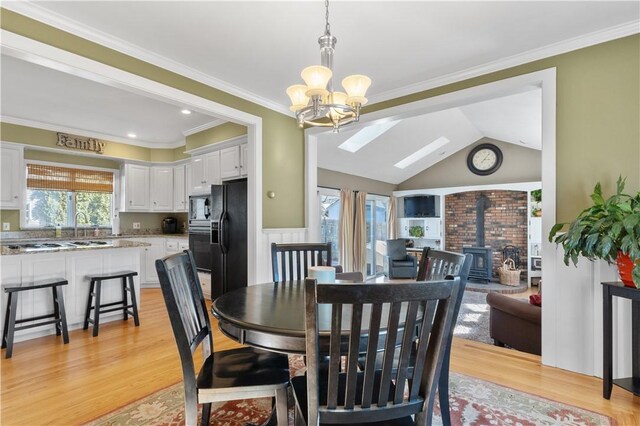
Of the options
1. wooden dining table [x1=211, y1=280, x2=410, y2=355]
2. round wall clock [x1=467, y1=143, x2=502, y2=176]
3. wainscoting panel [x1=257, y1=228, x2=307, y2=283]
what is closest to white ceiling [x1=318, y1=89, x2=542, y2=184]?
round wall clock [x1=467, y1=143, x2=502, y2=176]

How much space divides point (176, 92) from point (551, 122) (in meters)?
3.25

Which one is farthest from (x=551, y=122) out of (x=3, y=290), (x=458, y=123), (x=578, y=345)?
(x=3, y=290)

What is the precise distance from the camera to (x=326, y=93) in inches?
73.0

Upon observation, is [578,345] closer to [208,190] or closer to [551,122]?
[551,122]

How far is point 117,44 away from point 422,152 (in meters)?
6.95

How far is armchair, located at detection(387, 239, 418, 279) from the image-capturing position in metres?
7.63

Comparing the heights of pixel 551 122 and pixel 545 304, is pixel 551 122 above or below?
above

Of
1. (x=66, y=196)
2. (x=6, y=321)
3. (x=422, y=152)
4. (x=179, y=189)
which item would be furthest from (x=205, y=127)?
(x=422, y=152)

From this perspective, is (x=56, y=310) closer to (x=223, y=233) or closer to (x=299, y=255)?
(x=223, y=233)

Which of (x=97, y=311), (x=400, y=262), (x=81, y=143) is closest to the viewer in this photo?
(x=97, y=311)

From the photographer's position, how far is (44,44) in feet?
7.14

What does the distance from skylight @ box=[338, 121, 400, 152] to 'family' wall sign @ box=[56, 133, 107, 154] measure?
13.6 feet

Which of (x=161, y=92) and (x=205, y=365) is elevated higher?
(x=161, y=92)

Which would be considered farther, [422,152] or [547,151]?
[422,152]
